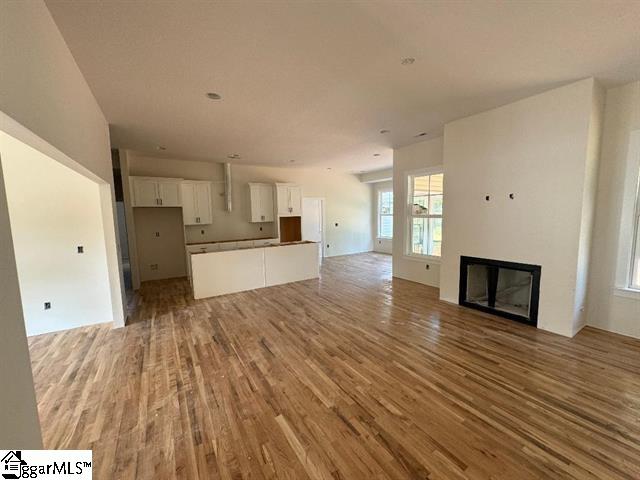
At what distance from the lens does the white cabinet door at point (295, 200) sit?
26.0ft

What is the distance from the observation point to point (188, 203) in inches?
261

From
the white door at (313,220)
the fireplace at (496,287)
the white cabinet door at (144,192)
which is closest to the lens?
the fireplace at (496,287)

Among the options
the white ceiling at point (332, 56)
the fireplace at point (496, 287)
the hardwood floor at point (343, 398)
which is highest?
the white ceiling at point (332, 56)

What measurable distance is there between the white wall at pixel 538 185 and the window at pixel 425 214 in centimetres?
128

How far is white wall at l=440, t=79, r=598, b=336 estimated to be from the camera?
308cm

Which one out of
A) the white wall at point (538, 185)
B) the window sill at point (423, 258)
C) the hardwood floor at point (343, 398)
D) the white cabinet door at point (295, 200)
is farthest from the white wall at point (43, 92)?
the window sill at point (423, 258)

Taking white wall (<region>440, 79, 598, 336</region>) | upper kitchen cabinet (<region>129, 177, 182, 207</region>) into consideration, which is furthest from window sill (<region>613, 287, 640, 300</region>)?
upper kitchen cabinet (<region>129, 177, 182, 207</region>)

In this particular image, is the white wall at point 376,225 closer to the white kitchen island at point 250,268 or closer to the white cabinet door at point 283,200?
the white cabinet door at point 283,200

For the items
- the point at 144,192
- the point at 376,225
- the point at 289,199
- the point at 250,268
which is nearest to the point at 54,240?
the point at 144,192

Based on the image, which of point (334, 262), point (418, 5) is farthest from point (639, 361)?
point (334, 262)

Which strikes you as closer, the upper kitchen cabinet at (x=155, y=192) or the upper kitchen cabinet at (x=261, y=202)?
the upper kitchen cabinet at (x=155, y=192)

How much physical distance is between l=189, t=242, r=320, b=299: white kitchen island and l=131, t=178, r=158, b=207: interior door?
6.87 ft

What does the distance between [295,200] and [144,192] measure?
152 inches

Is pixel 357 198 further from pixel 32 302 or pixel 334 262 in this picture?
pixel 32 302
